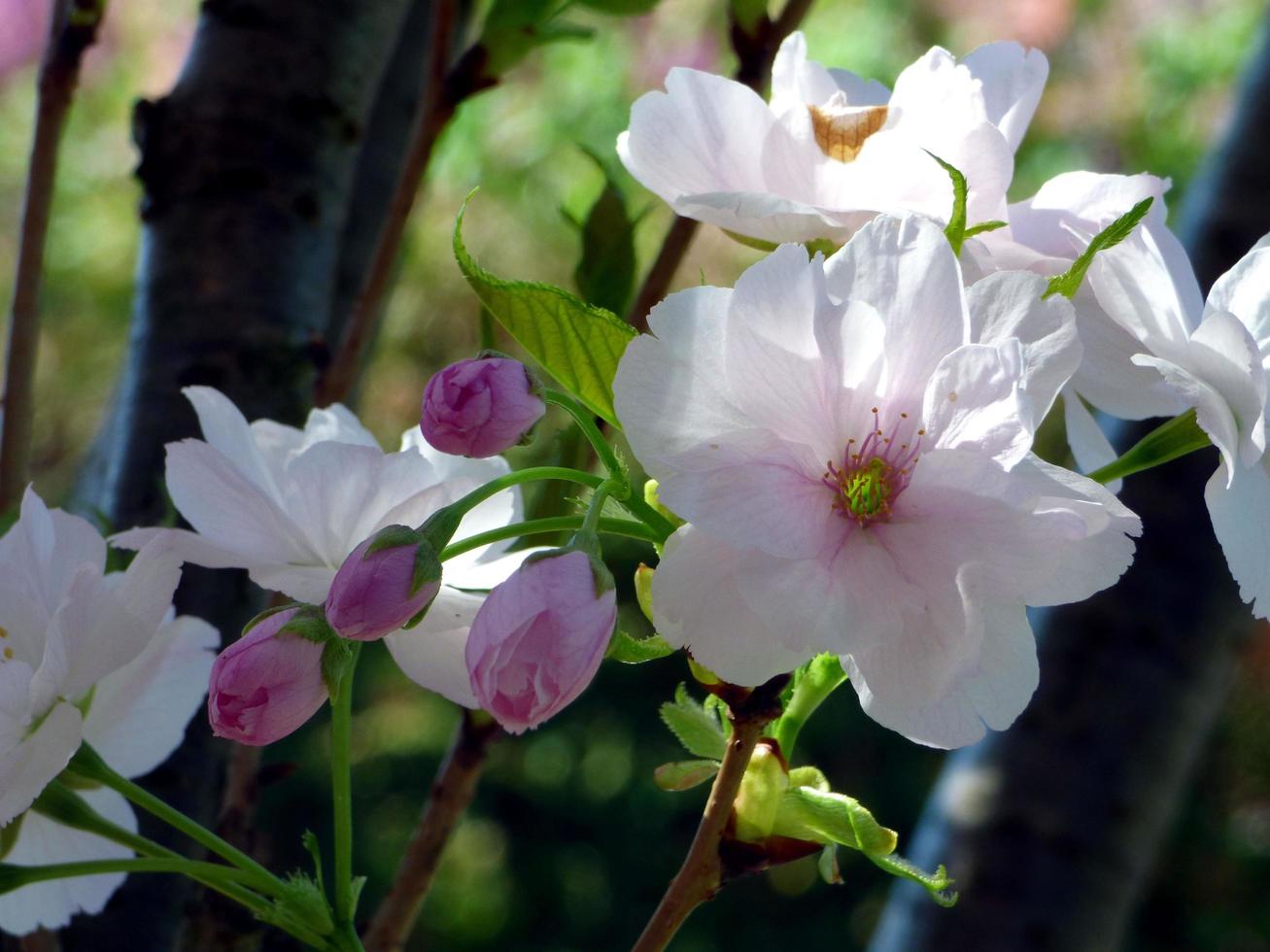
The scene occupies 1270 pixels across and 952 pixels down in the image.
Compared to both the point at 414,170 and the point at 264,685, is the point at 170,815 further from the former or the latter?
the point at 414,170

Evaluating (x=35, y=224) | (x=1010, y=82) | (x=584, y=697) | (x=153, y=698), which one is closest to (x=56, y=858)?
(x=153, y=698)

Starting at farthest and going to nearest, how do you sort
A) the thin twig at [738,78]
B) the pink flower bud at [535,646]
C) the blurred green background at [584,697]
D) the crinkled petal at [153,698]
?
the blurred green background at [584,697]
the thin twig at [738,78]
the crinkled petal at [153,698]
the pink flower bud at [535,646]

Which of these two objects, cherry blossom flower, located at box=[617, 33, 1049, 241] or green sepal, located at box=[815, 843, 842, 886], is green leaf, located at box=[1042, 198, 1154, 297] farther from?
green sepal, located at box=[815, 843, 842, 886]

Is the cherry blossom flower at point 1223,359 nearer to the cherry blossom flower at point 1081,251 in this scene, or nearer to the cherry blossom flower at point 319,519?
the cherry blossom flower at point 1081,251

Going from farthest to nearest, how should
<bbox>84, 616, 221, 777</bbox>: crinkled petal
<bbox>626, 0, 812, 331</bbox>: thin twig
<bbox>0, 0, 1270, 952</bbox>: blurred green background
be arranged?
<bbox>0, 0, 1270, 952</bbox>: blurred green background, <bbox>626, 0, 812, 331</bbox>: thin twig, <bbox>84, 616, 221, 777</bbox>: crinkled petal

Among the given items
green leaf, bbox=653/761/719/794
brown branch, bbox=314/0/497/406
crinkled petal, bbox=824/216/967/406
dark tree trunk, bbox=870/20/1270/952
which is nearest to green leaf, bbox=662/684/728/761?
green leaf, bbox=653/761/719/794

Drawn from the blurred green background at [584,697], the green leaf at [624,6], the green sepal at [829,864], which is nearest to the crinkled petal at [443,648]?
the green sepal at [829,864]

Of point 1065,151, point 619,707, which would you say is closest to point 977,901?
point 619,707

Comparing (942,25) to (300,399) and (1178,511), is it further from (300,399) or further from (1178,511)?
(300,399)
